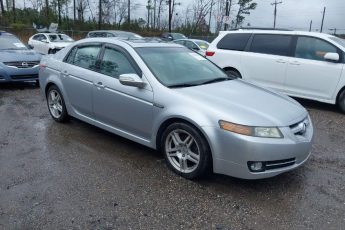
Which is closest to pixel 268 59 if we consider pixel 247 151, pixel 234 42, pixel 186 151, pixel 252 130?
pixel 234 42

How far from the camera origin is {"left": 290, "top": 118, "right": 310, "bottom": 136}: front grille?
3.98 metres

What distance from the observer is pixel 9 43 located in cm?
1114

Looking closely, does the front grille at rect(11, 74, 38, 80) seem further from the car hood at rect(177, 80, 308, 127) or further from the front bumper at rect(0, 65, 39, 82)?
the car hood at rect(177, 80, 308, 127)

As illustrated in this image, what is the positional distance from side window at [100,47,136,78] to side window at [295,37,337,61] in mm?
4648

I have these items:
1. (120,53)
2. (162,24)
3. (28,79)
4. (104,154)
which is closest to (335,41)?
(120,53)

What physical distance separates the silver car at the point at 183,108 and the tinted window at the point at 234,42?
147 inches

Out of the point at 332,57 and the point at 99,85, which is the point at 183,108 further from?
the point at 332,57

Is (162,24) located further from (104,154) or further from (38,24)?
(104,154)

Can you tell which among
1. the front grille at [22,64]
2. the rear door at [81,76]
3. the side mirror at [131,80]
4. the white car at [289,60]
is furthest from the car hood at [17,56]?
the side mirror at [131,80]

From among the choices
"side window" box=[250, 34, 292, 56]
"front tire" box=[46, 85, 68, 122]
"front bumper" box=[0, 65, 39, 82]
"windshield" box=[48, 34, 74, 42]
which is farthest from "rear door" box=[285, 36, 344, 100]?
"windshield" box=[48, 34, 74, 42]

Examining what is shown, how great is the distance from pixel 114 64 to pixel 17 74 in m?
5.75

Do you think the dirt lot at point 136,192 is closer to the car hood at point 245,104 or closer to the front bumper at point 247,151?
the front bumper at point 247,151

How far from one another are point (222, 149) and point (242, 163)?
243 millimetres

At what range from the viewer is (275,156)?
372 cm
